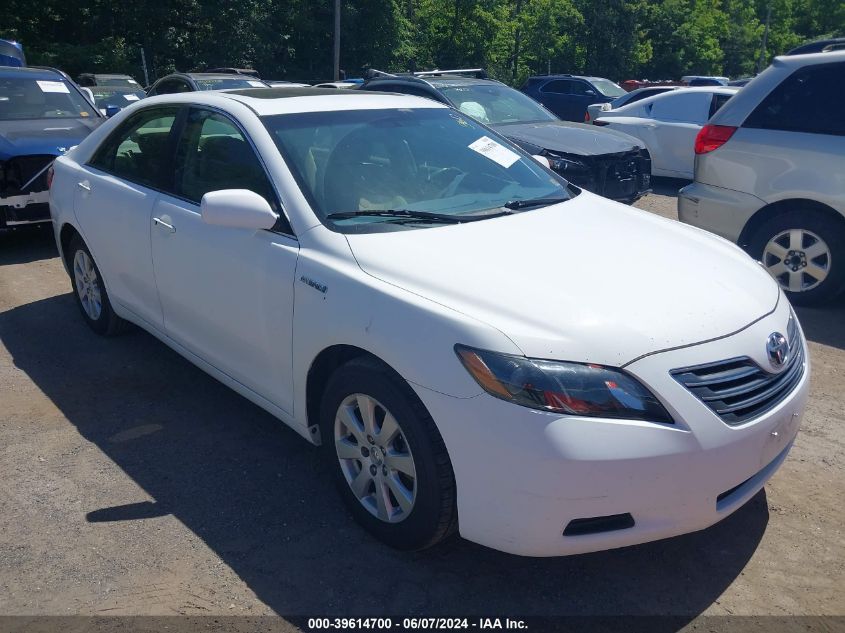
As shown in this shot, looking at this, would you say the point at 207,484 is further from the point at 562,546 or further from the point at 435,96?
the point at 435,96

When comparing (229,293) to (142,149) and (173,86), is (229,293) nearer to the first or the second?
(142,149)

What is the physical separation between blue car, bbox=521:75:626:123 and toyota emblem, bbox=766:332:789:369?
59.8 ft

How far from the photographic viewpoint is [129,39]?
111 feet

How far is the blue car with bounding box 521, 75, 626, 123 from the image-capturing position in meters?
20.7

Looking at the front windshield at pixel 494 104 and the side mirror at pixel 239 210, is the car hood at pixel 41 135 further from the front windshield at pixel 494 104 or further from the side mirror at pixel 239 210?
the side mirror at pixel 239 210

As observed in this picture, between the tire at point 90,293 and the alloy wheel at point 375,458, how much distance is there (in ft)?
8.51

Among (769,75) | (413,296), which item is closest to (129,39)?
(769,75)

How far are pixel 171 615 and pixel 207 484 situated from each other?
889 mm

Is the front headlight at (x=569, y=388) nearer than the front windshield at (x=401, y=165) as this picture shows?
Yes

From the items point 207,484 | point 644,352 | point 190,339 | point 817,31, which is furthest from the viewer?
point 817,31

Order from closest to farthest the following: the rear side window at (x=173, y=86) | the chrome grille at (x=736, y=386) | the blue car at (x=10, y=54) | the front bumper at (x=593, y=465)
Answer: the front bumper at (x=593, y=465) < the chrome grille at (x=736, y=386) < the rear side window at (x=173, y=86) < the blue car at (x=10, y=54)

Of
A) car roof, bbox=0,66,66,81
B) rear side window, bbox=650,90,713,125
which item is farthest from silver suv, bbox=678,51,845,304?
car roof, bbox=0,66,66,81

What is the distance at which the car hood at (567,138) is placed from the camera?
8375mm

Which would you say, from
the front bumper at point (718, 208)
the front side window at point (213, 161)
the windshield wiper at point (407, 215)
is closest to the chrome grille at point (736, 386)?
the windshield wiper at point (407, 215)
